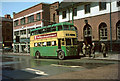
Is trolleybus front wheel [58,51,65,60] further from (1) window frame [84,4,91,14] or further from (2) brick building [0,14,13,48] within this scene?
(2) brick building [0,14,13,48]

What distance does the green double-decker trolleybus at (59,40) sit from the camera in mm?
18547

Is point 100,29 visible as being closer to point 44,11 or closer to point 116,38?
point 116,38

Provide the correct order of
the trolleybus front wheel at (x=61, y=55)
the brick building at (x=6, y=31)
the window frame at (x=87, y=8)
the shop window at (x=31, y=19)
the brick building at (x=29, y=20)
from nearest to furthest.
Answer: the trolleybus front wheel at (x=61, y=55), the window frame at (x=87, y=8), the brick building at (x=29, y=20), the shop window at (x=31, y=19), the brick building at (x=6, y=31)

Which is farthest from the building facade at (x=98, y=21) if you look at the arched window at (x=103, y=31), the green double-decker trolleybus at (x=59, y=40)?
the green double-decker trolleybus at (x=59, y=40)

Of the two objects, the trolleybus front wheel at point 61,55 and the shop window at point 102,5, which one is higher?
the shop window at point 102,5

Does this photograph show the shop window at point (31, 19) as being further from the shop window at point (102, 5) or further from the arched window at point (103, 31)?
the arched window at point (103, 31)

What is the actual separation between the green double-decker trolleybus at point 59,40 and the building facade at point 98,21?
4666mm

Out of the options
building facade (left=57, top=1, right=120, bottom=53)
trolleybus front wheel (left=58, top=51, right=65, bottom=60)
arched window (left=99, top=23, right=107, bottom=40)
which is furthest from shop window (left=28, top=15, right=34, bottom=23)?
trolleybus front wheel (left=58, top=51, right=65, bottom=60)

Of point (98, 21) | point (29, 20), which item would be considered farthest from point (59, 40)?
point (29, 20)

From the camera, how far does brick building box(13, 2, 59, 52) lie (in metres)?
36.0

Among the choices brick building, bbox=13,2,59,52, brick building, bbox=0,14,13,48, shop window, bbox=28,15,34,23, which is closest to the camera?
brick building, bbox=13,2,59,52

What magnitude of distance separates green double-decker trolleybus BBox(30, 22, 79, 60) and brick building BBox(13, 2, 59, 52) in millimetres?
12032

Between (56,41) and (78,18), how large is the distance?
31.3 feet

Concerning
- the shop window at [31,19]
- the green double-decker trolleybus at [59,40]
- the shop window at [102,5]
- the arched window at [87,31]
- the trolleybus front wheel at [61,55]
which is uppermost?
the shop window at [31,19]
